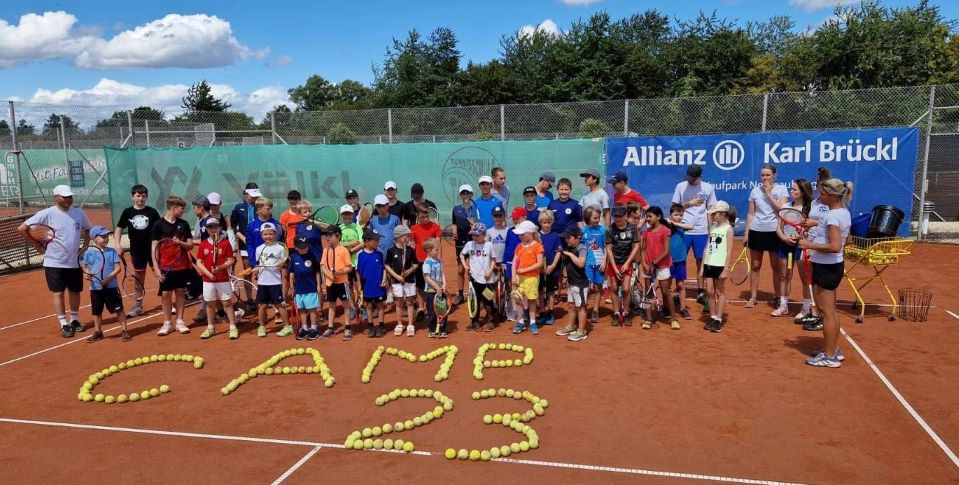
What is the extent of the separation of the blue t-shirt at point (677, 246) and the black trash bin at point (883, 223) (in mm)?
2926

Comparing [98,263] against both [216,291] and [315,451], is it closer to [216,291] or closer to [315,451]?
[216,291]

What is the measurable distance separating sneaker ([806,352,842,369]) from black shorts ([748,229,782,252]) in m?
2.29

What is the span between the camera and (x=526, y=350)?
7277 mm

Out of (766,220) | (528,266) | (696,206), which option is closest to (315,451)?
(528,266)

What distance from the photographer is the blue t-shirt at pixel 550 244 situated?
8.05m

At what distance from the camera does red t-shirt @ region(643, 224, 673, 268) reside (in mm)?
7887

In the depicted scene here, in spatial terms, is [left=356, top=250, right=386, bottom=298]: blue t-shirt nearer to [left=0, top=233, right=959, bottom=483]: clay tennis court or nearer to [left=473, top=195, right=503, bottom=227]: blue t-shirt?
[left=0, top=233, right=959, bottom=483]: clay tennis court

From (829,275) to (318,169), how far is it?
44.8 feet

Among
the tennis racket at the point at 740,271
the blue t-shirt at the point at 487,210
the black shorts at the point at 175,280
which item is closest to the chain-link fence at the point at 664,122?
the tennis racket at the point at 740,271

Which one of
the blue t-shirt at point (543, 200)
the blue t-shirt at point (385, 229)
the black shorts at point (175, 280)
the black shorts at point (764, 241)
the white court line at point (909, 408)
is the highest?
the blue t-shirt at point (543, 200)

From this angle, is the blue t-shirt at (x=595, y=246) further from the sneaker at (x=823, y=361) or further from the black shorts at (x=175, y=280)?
the black shorts at (x=175, y=280)

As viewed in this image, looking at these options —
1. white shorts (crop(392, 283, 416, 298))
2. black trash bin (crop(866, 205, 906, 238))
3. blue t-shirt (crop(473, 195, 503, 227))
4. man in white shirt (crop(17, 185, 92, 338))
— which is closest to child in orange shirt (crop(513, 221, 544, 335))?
blue t-shirt (crop(473, 195, 503, 227))

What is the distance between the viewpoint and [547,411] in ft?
18.7

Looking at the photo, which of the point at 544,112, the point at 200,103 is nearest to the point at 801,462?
the point at 544,112
